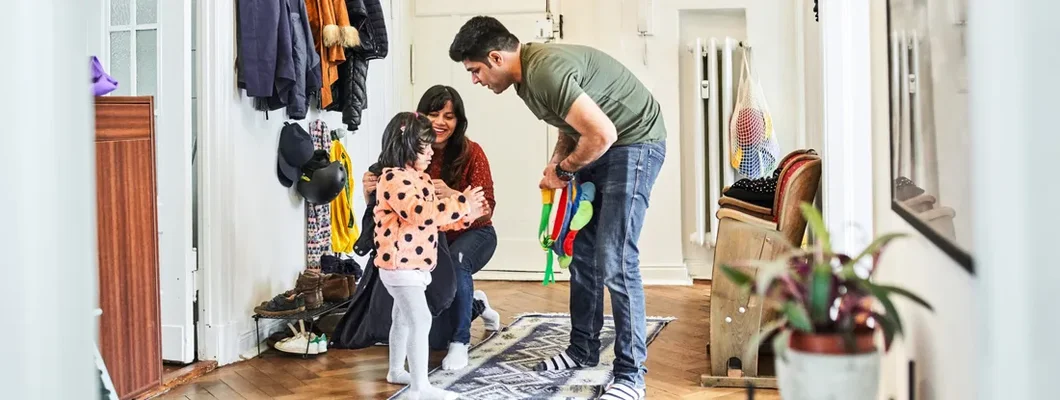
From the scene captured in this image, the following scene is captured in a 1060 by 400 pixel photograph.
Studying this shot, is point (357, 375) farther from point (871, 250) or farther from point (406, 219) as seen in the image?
point (871, 250)

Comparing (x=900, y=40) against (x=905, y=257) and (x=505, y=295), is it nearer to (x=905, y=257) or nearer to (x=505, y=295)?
(x=905, y=257)

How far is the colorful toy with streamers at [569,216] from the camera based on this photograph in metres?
2.91

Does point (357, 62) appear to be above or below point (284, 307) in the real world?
above

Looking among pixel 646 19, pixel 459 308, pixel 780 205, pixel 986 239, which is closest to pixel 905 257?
pixel 986 239

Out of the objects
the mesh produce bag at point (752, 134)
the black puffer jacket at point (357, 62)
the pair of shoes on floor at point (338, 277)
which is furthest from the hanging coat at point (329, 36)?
the mesh produce bag at point (752, 134)

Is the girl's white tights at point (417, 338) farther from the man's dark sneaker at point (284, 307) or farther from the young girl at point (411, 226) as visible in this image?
the man's dark sneaker at point (284, 307)

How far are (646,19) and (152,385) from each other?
127 inches

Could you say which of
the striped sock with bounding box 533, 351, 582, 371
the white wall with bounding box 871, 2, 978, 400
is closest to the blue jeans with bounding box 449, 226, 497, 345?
the striped sock with bounding box 533, 351, 582, 371

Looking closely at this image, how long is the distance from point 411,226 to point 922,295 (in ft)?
5.38

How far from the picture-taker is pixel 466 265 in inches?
134

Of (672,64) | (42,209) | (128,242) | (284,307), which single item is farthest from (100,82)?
(672,64)

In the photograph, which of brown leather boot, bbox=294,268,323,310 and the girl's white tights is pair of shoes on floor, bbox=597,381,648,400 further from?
brown leather boot, bbox=294,268,323,310

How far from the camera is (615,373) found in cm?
284

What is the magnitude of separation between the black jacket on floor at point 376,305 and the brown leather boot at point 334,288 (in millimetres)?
239
